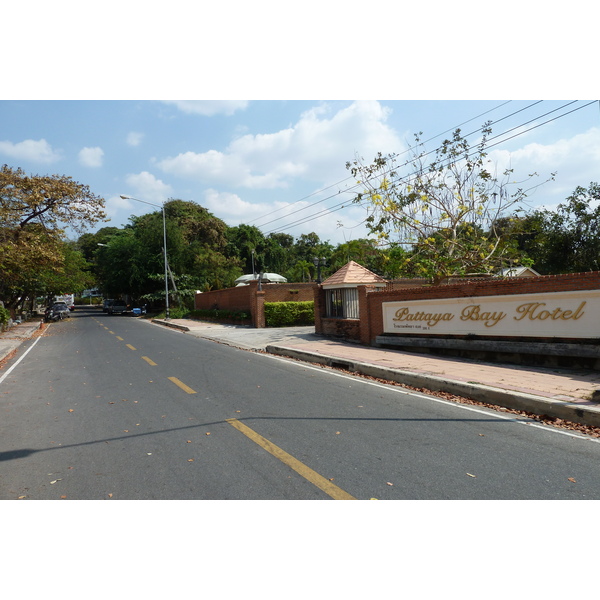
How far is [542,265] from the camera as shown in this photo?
106 feet

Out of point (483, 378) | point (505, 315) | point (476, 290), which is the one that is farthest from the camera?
point (476, 290)

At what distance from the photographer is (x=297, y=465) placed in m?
4.77

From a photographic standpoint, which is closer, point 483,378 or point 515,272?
point 483,378

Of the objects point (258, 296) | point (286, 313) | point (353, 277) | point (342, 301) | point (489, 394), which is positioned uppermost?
point (353, 277)

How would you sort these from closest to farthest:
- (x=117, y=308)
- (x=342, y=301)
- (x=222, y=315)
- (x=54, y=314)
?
(x=342, y=301) → (x=222, y=315) → (x=54, y=314) → (x=117, y=308)

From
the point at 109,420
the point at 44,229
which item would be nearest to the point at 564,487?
the point at 109,420

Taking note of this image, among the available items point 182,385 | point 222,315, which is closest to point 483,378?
point 182,385

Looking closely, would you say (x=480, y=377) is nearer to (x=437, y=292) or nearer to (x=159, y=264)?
(x=437, y=292)

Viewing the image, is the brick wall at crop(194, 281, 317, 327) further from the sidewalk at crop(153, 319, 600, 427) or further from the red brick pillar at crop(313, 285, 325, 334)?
the sidewalk at crop(153, 319, 600, 427)

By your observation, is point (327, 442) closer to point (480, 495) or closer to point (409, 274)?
Result: point (480, 495)

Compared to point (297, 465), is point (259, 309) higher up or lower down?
higher up

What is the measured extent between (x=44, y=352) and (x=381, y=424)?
14483mm

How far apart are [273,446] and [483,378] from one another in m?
5.04

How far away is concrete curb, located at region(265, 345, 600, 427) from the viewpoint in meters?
6.31
